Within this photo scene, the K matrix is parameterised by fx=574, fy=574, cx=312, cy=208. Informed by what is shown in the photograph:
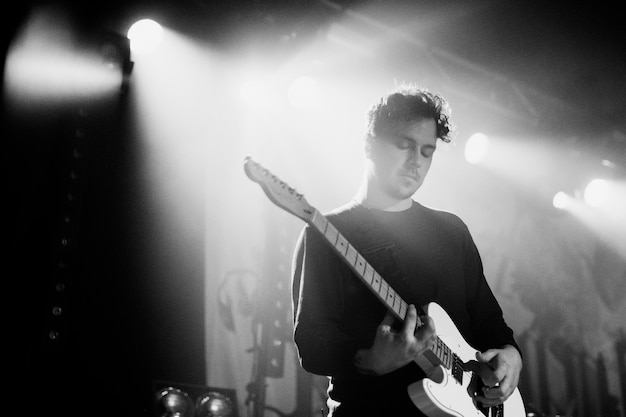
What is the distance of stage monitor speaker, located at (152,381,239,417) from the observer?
359 cm

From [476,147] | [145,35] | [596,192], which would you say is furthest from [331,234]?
[596,192]

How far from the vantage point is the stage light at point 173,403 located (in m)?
3.57

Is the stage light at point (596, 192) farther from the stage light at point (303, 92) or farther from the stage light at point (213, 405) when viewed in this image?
the stage light at point (213, 405)

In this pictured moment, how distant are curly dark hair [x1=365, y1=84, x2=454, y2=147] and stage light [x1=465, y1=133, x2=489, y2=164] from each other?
4146 millimetres

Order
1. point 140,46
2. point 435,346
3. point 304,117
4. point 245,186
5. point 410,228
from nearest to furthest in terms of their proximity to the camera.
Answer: point 435,346
point 410,228
point 140,46
point 245,186
point 304,117

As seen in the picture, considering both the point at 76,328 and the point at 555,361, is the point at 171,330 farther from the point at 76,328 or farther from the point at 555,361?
the point at 555,361

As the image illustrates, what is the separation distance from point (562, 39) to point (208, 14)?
3.27 meters

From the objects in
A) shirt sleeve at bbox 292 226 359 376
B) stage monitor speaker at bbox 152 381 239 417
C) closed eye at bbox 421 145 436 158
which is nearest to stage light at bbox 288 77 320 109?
stage monitor speaker at bbox 152 381 239 417

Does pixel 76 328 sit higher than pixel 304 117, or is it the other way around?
pixel 304 117

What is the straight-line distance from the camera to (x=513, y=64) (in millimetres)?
5785

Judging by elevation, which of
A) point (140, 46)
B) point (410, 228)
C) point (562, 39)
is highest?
point (562, 39)

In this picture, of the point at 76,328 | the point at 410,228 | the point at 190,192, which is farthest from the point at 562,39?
the point at 76,328

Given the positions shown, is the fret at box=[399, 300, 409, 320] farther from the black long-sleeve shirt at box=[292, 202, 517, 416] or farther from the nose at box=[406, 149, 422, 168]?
the nose at box=[406, 149, 422, 168]

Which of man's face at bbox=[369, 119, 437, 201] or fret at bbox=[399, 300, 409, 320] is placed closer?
fret at bbox=[399, 300, 409, 320]
